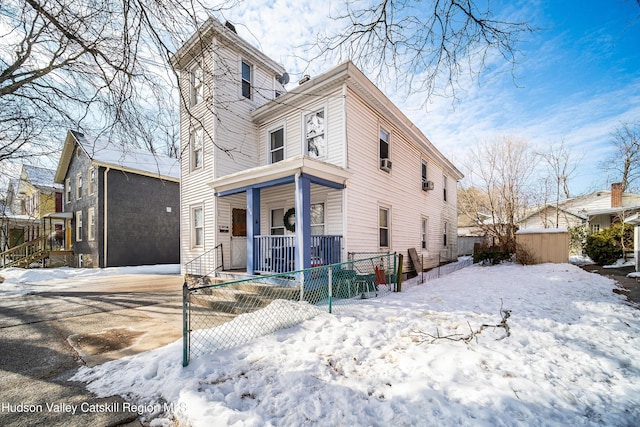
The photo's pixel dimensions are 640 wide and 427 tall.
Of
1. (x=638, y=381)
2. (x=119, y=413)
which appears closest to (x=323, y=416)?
(x=119, y=413)

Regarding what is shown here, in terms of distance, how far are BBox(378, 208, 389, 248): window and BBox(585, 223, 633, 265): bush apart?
36.0 feet

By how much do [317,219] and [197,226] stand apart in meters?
4.76

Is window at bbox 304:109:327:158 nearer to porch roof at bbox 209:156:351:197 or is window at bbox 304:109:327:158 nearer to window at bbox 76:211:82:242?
porch roof at bbox 209:156:351:197

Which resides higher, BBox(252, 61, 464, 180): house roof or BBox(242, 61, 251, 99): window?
BBox(242, 61, 251, 99): window

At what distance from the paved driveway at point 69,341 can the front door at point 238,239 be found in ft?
6.79

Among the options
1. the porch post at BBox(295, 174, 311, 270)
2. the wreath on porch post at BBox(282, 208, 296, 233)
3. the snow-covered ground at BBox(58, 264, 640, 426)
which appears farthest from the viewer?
the wreath on porch post at BBox(282, 208, 296, 233)

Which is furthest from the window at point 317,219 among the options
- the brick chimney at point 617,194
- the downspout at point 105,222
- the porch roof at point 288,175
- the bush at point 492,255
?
the brick chimney at point 617,194

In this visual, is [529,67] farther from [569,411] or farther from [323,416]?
[323,416]

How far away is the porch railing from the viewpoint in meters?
7.03

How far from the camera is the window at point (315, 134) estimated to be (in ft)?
27.0

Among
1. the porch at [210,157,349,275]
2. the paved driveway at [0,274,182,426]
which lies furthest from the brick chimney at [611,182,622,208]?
the paved driveway at [0,274,182,426]

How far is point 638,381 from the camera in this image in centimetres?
266

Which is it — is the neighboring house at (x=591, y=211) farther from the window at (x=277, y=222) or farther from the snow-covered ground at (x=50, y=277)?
the snow-covered ground at (x=50, y=277)

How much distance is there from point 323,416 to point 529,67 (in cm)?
423
